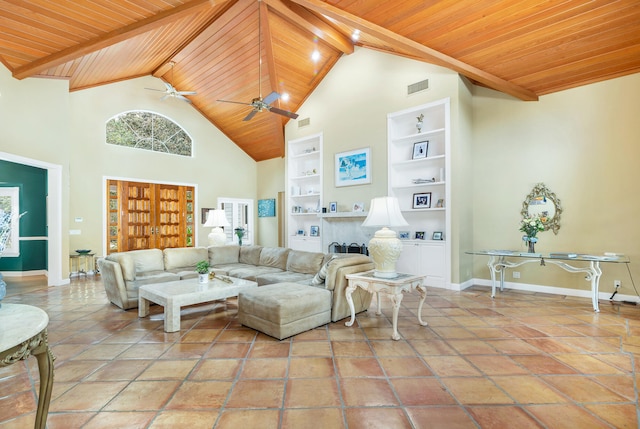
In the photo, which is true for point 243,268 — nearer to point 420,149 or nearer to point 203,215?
point 420,149

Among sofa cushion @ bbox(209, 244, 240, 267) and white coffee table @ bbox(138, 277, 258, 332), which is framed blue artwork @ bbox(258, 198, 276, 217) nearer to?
sofa cushion @ bbox(209, 244, 240, 267)

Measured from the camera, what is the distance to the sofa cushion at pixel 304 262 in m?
4.68

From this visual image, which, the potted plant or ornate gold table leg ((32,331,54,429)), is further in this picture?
the potted plant

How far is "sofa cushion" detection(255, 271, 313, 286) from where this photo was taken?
172 inches

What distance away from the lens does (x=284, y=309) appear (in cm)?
312

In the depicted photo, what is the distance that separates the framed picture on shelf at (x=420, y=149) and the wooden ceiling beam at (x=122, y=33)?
13.1ft

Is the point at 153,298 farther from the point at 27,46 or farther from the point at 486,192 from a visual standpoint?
the point at 486,192

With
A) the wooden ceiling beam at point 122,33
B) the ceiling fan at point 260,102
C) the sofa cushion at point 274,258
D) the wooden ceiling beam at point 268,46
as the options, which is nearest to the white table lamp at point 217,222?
the sofa cushion at point 274,258

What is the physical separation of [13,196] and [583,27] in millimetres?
10238

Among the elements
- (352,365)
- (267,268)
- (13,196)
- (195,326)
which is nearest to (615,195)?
(352,365)

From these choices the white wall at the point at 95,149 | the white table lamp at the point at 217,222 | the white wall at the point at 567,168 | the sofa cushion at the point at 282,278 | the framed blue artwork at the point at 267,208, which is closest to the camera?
the sofa cushion at the point at 282,278

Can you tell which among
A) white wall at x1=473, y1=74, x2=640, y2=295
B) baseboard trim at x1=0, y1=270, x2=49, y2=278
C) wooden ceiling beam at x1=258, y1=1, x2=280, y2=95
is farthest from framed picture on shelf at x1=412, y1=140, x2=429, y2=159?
baseboard trim at x1=0, y1=270, x2=49, y2=278

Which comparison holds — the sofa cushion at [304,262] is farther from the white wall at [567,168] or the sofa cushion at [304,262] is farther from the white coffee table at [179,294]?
the white wall at [567,168]

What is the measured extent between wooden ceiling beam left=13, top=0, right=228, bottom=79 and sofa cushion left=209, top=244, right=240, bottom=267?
347 cm
